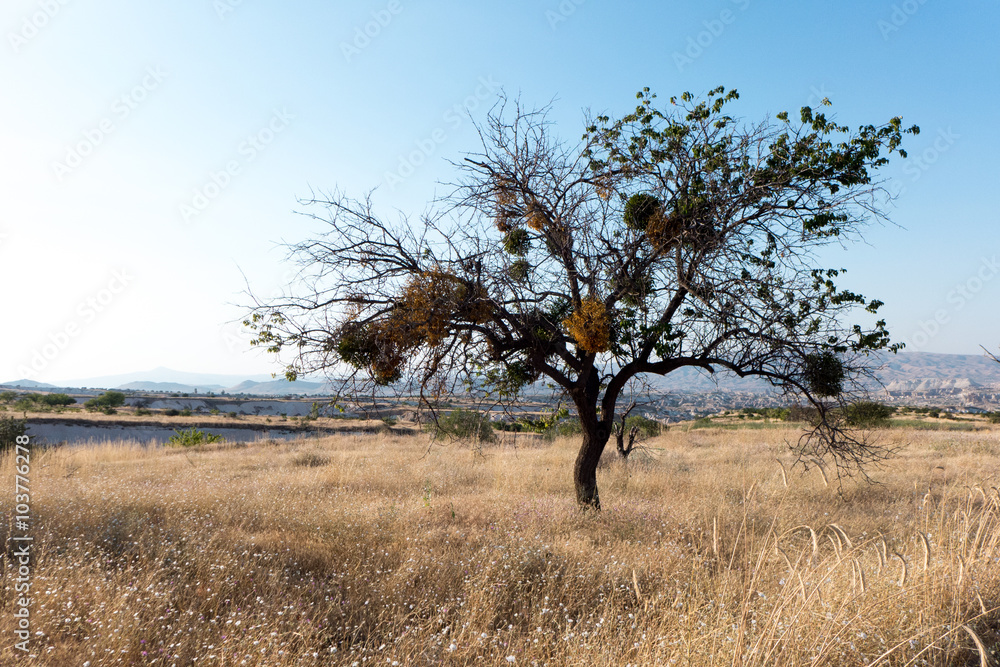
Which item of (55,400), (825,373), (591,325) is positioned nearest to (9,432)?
(591,325)

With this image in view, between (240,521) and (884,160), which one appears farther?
(240,521)

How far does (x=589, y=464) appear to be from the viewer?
8.34 metres

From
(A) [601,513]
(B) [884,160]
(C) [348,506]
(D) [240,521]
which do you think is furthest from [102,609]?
(B) [884,160]

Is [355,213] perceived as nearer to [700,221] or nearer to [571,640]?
[700,221]

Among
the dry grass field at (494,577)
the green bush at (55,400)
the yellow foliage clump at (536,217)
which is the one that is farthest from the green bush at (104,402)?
the yellow foliage clump at (536,217)

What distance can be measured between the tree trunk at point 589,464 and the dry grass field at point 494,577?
30 cm

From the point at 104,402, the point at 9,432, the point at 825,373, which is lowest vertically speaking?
the point at 104,402

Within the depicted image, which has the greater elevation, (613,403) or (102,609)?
(613,403)

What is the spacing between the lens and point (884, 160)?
6387 mm

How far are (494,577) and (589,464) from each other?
3.36 meters

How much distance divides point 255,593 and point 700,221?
667 centimetres

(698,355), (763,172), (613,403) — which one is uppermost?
(763,172)

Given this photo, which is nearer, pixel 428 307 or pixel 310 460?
pixel 428 307

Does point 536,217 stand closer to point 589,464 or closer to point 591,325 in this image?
point 591,325
